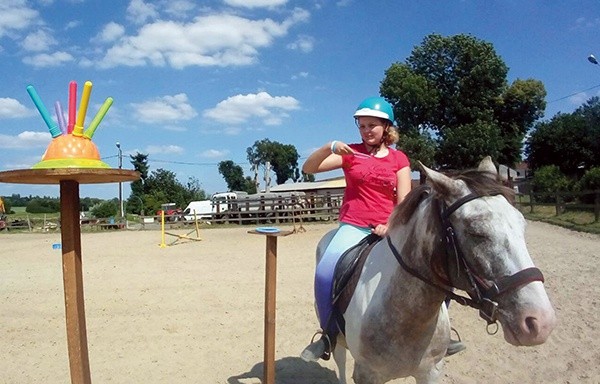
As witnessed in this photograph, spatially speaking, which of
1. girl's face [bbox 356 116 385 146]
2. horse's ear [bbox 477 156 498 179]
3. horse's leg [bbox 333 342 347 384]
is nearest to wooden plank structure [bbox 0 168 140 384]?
girl's face [bbox 356 116 385 146]

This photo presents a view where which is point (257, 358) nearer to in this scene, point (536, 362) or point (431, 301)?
point (536, 362)

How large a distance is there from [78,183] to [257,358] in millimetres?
3606

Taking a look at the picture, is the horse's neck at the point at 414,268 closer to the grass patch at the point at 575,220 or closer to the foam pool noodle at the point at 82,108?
the foam pool noodle at the point at 82,108

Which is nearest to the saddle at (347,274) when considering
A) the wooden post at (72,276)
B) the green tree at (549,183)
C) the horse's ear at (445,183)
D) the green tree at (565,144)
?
the horse's ear at (445,183)

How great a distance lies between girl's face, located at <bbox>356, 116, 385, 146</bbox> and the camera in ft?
10.3

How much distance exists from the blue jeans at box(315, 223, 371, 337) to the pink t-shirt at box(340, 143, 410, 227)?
0.07 metres

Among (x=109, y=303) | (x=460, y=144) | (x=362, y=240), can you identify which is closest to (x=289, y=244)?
(x=109, y=303)

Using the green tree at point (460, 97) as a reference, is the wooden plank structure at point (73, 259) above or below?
below

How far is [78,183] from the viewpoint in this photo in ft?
9.33

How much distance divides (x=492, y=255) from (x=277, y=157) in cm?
8468

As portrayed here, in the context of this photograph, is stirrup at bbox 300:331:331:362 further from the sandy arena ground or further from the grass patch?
the grass patch

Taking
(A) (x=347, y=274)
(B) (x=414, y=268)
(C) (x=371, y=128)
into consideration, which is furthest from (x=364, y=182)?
(B) (x=414, y=268)

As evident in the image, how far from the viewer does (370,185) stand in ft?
10.4

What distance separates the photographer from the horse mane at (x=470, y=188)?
2.10m
